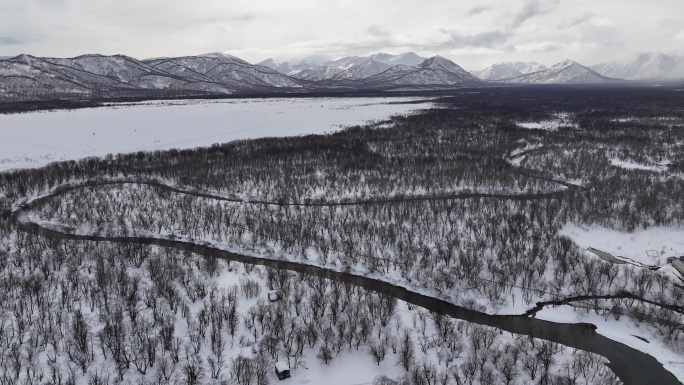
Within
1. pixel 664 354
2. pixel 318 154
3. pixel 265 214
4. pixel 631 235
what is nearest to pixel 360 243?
pixel 265 214

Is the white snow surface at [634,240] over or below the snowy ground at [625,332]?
over

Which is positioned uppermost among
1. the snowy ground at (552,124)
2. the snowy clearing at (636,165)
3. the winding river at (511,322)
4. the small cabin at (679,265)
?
the snowy ground at (552,124)

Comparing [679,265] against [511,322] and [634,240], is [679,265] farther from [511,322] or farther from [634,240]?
[511,322]

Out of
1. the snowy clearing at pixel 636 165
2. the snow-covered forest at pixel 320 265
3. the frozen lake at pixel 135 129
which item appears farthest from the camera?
the frozen lake at pixel 135 129

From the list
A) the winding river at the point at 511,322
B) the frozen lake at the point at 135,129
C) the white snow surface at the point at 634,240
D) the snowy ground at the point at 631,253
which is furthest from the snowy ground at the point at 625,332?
the frozen lake at the point at 135,129

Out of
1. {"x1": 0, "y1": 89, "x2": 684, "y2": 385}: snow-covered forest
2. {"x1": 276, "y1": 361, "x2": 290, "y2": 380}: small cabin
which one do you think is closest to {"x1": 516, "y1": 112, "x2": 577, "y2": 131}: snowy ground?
{"x1": 0, "y1": 89, "x2": 684, "y2": 385}: snow-covered forest

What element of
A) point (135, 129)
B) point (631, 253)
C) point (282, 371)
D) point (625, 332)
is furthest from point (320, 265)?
point (135, 129)

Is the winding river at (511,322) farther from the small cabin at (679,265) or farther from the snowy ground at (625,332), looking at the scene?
the small cabin at (679,265)
